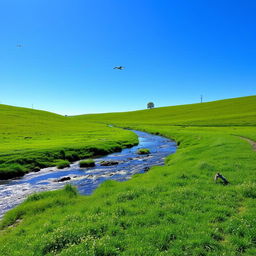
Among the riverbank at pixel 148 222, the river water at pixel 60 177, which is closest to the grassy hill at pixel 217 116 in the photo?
the river water at pixel 60 177

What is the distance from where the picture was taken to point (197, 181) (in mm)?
14188

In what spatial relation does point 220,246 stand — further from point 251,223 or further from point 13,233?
point 13,233

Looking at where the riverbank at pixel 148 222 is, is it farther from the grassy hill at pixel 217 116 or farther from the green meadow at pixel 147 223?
the grassy hill at pixel 217 116

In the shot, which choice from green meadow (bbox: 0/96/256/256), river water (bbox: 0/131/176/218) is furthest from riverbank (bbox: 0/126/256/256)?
river water (bbox: 0/131/176/218)

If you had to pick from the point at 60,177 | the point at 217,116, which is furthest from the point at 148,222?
the point at 217,116

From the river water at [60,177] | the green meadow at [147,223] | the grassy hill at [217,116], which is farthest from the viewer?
the grassy hill at [217,116]

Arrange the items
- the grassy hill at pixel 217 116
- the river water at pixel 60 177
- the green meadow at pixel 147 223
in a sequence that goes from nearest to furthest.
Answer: the green meadow at pixel 147 223, the river water at pixel 60 177, the grassy hill at pixel 217 116

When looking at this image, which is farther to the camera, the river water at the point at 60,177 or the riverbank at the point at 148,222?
the river water at the point at 60,177

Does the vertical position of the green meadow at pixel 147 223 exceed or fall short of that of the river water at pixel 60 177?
it exceeds it

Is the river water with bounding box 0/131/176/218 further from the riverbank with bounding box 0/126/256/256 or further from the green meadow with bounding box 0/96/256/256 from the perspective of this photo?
the riverbank with bounding box 0/126/256/256

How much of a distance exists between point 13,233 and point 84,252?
5.26 metres

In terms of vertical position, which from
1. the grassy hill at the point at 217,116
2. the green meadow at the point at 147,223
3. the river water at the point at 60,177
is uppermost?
the grassy hill at the point at 217,116

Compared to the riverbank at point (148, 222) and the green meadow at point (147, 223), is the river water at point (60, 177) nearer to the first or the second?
the green meadow at point (147, 223)

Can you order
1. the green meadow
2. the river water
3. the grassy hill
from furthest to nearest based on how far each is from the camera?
the grassy hill → the river water → the green meadow
